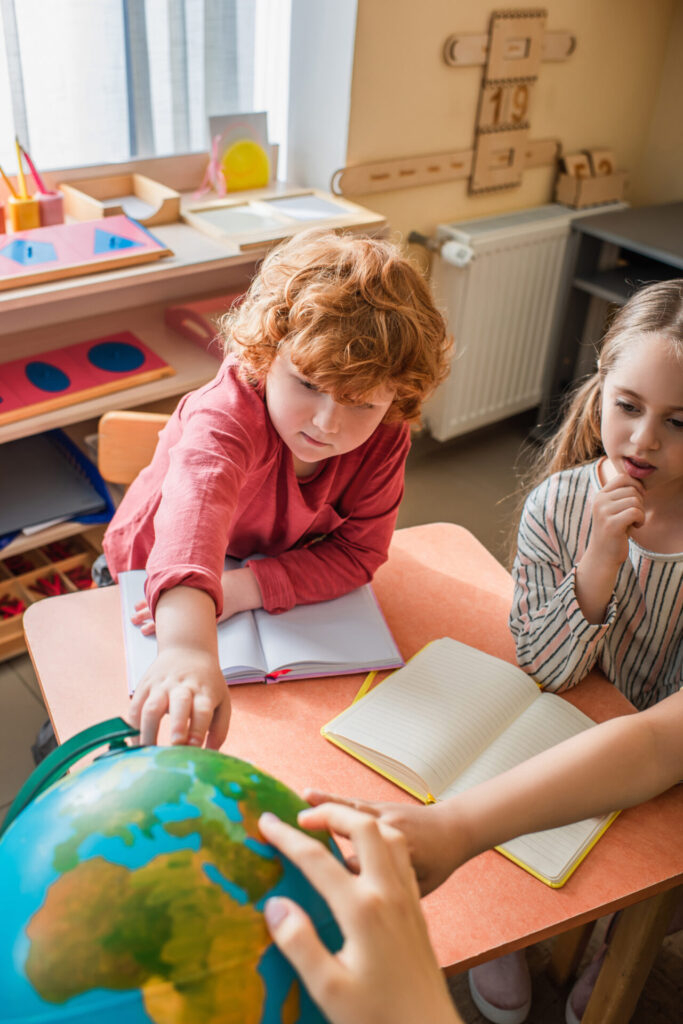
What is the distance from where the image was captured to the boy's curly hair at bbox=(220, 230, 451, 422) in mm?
1047

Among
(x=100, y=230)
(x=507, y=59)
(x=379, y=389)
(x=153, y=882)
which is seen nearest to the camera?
(x=153, y=882)

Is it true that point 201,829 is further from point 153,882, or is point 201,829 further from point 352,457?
point 352,457

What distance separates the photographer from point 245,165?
244cm

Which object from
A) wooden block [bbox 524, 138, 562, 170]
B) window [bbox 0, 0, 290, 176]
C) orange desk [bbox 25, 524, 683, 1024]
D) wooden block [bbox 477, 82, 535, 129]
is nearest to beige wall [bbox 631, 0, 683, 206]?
wooden block [bbox 524, 138, 562, 170]

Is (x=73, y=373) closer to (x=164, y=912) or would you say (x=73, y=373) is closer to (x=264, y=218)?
(x=264, y=218)

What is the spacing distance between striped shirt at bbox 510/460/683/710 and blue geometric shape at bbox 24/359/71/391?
1.20m

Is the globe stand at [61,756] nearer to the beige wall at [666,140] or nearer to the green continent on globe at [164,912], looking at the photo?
the green continent on globe at [164,912]

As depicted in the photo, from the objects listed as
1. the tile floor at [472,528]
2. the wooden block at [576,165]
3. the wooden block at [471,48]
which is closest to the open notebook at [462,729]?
the tile floor at [472,528]

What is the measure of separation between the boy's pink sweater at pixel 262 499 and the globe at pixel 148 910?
0.44 metres

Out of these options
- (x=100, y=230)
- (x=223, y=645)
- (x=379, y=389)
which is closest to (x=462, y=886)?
(x=223, y=645)

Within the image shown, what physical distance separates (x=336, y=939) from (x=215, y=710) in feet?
1.01

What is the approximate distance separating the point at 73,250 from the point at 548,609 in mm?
1305

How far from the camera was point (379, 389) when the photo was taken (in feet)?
3.53

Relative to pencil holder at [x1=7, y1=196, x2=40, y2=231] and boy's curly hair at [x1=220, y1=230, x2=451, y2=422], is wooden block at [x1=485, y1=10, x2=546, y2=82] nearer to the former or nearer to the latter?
pencil holder at [x1=7, y1=196, x2=40, y2=231]
